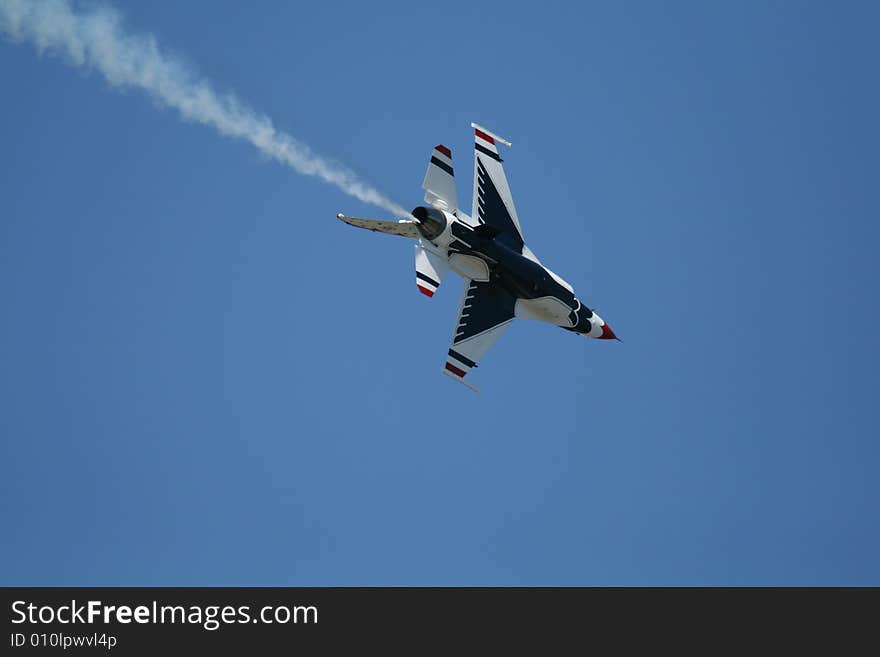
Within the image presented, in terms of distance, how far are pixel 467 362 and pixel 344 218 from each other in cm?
713

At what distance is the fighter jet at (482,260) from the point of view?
47.7 metres

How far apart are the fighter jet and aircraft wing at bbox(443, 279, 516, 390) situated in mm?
35

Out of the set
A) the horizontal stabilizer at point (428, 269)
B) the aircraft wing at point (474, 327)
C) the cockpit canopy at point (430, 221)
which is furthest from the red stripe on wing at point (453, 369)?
the cockpit canopy at point (430, 221)

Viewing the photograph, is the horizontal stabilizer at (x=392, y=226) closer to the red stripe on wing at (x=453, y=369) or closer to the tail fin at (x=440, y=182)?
the tail fin at (x=440, y=182)

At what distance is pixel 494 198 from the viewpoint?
50562 millimetres

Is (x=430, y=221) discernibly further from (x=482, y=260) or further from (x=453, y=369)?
(x=453, y=369)

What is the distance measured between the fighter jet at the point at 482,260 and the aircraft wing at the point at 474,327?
1.4 inches

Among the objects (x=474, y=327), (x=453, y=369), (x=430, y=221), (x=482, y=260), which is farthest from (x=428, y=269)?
(x=453, y=369)

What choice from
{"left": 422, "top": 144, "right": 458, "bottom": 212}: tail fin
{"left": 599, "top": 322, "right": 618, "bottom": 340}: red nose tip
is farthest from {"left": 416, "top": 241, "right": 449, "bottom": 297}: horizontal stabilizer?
{"left": 599, "top": 322, "right": 618, "bottom": 340}: red nose tip

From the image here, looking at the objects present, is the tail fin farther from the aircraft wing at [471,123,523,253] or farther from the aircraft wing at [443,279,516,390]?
the aircraft wing at [443,279,516,390]

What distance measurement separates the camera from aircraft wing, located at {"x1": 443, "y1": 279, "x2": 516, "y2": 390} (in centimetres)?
4928

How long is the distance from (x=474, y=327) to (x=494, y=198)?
488 cm
